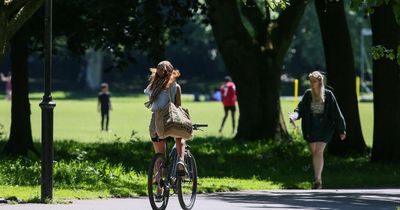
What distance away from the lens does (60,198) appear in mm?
13367

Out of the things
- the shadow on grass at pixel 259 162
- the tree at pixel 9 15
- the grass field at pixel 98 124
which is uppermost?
the tree at pixel 9 15

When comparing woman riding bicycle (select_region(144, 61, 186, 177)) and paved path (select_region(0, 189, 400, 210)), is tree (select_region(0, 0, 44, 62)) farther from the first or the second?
woman riding bicycle (select_region(144, 61, 186, 177))

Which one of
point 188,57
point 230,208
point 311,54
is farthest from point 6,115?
point 188,57

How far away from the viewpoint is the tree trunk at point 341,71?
71.5 ft

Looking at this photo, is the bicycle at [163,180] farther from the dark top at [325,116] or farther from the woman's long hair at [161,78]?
the dark top at [325,116]

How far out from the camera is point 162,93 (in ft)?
39.6

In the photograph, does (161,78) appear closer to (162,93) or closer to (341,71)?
(162,93)

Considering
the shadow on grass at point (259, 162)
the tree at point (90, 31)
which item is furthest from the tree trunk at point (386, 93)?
the tree at point (90, 31)

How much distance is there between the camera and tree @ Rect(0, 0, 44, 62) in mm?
13965

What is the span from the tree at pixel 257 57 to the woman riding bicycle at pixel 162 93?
1234 cm

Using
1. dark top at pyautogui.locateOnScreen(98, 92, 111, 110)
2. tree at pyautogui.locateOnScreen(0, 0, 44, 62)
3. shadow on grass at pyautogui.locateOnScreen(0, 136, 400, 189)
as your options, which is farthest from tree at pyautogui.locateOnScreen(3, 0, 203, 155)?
dark top at pyautogui.locateOnScreen(98, 92, 111, 110)

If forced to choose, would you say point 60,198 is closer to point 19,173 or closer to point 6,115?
point 19,173

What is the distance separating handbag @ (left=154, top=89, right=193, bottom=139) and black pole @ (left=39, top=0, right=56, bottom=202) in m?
1.65

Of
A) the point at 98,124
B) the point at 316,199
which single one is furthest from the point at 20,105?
the point at 98,124
